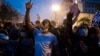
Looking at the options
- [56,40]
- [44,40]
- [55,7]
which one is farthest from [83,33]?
[55,7]

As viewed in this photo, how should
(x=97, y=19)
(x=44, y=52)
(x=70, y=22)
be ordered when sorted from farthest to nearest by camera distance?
(x=97, y=19)
(x=70, y=22)
(x=44, y=52)

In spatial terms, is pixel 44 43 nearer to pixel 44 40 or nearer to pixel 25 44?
pixel 44 40

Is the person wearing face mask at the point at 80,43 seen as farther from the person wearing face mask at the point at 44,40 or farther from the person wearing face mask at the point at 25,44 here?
the person wearing face mask at the point at 25,44

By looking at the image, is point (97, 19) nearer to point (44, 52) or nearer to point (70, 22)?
point (70, 22)

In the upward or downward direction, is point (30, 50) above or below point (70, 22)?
below

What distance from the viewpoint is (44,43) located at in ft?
30.4

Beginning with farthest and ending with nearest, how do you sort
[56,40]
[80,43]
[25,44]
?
[25,44]
[80,43]
[56,40]

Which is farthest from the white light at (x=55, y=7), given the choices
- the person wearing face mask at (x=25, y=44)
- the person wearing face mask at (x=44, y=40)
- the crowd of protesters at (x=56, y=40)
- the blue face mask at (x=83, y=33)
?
the person wearing face mask at (x=44, y=40)

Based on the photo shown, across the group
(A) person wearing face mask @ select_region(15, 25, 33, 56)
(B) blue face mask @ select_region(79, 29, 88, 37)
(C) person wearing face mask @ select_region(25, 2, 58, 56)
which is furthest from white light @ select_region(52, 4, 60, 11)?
(C) person wearing face mask @ select_region(25, 2, 58, 56)

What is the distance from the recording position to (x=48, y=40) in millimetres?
9305

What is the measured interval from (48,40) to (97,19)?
73.4 inches

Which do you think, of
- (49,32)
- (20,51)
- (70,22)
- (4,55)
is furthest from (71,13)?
(4,55)

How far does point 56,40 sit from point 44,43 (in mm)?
310

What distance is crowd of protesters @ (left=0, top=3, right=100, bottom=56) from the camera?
930 centimetres
